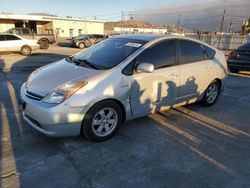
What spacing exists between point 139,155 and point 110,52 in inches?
76.1

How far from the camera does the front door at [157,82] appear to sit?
4168mm

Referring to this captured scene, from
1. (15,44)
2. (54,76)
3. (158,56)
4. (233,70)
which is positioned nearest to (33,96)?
(54,76)

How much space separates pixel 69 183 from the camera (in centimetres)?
290

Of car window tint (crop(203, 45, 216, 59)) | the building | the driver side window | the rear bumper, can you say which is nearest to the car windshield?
the driver side window

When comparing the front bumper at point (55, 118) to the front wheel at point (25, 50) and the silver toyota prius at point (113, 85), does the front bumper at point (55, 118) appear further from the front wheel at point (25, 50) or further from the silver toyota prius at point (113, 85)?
the front wheel at point (25, 50)

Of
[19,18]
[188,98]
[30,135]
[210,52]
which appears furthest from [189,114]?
[19,18]

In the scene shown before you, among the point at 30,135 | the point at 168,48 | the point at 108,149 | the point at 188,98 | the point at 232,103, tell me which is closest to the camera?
the point at 108,149

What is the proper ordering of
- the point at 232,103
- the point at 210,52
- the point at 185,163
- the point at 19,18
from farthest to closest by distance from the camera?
the point at 19,18
the point at 232,103
the point at 210,52
the point at 185,163

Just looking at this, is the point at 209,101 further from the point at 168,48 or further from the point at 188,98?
the point at 168,48

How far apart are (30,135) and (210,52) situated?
4.06 m

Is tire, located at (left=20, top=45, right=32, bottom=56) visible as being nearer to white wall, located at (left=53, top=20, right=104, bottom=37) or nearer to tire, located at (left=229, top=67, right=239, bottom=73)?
tire, located at (left=229, top=67, right=239, bottom=73)

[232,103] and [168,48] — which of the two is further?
[232,103]

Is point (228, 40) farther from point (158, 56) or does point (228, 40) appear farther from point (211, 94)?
point (158, 56)

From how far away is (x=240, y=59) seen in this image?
34.1 ft
